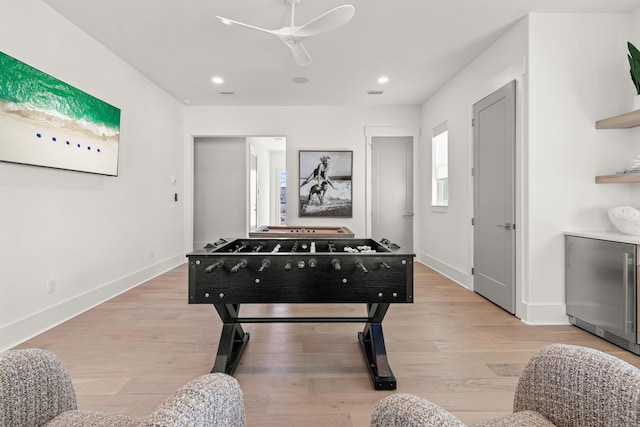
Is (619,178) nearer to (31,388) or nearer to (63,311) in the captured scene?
(31,388)

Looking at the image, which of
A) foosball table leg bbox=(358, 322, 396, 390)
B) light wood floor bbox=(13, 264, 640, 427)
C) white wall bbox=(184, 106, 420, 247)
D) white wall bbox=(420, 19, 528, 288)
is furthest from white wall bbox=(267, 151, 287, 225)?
foosball table leg bbox=(358, 322, 396, 390)

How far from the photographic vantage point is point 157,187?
15.2ft

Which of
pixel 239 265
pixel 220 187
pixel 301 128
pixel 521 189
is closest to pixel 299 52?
pixel 239 265

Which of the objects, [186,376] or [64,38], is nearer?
[186,376]

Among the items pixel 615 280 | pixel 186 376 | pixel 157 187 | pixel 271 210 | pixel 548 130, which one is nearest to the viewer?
pixel 186 376

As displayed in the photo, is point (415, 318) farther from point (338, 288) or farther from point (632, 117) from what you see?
point (632, 117)

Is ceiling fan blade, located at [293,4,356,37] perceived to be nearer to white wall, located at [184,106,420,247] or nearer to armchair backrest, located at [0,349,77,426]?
armchair backrest, located at [0,349,77,426]

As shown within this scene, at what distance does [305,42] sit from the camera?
3320 millimetres

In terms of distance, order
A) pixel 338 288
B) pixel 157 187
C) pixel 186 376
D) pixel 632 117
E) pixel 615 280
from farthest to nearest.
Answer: pixel 157 187
pixel 632 117
pixel 615 280
pixel 186 376
pixel 338 288

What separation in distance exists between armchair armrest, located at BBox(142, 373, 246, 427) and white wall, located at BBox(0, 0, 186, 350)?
2.60 m

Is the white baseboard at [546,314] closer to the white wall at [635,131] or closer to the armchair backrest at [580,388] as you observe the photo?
the white wall at [635,131]

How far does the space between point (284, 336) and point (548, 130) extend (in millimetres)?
2966

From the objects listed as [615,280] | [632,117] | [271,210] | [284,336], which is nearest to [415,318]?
[284,336]

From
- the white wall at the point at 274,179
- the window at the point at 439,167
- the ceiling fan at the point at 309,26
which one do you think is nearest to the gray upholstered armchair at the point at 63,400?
→ the ceiling fan at the point at 309,26
